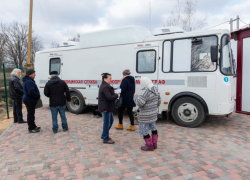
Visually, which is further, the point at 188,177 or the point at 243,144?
the point at 243,144

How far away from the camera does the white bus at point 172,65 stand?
5152mm

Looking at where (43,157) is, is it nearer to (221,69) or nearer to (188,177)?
(188,177)

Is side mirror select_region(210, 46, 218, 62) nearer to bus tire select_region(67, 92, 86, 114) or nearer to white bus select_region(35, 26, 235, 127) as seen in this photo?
white bus select_region(35, 26, 235, 127)

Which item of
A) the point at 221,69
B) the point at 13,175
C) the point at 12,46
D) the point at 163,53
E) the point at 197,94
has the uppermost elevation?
the point at 12,46

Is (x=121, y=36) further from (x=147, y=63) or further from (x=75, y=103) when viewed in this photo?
(x=75, y=103)

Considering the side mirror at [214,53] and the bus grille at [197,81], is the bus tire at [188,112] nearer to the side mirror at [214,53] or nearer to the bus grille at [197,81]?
the bus grille at [197,81]

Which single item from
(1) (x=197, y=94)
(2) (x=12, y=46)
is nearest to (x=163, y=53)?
(1) (x=197, y=94)

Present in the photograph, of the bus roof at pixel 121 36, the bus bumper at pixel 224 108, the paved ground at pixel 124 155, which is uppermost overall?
the bus roof at pixel 121 36

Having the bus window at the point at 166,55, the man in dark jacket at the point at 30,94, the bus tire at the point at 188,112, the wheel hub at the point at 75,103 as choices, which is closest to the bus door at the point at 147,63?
the bus window at the point at 166,55

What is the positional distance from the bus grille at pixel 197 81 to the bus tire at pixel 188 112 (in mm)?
400

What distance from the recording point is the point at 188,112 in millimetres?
5543

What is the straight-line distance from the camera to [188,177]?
293 cm

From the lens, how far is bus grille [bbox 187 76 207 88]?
5.27 metres

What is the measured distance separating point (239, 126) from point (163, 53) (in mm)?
3126
